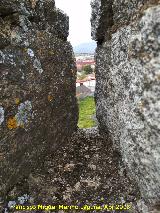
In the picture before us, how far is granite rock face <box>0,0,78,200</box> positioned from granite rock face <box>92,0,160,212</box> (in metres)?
1.15

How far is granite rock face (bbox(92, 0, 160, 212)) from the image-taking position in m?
2.87

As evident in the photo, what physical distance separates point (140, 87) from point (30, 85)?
6.12 feet

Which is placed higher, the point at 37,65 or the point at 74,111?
the point at 37,65

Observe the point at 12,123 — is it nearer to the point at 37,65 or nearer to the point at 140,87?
the point at 37,65

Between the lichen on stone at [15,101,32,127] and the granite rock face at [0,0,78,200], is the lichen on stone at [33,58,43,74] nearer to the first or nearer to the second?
the granite rock face at [0,0,78,200]

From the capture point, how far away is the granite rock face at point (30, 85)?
4172 mm

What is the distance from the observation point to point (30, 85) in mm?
4477

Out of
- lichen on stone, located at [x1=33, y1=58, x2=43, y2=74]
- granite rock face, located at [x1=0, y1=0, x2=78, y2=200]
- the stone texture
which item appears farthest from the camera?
lichen on stone, located at [x1=33, y1=58, x2=43, y2=74]

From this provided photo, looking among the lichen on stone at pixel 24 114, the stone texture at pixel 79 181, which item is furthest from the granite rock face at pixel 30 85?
the stone texture at pixel 79 181

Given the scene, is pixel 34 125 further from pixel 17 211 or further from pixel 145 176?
pixel 145 176

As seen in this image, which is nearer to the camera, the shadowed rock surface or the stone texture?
the shadowed rock surface

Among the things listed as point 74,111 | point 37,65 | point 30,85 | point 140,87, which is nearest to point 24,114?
point 30,85

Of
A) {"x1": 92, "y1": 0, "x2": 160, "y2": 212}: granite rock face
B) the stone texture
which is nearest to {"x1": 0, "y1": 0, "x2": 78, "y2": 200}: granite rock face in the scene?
the stone texture

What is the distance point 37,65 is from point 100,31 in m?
1.26
